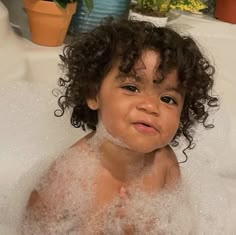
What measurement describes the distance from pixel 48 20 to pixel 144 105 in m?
0.64

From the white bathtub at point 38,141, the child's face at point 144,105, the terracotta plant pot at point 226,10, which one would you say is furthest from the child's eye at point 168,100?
the terracotta plant pot at point 226,10

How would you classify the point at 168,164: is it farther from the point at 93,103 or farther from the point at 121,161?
the point at 93,103

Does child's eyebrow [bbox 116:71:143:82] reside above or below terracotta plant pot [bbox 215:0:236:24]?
above

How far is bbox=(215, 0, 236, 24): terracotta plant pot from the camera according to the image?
179 centimetres

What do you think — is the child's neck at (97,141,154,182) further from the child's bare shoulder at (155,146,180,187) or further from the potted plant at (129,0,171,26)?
the potted plant at (129,0,171,26)

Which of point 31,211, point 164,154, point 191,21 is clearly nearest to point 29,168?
point 31,211

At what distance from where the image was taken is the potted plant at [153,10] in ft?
5.01

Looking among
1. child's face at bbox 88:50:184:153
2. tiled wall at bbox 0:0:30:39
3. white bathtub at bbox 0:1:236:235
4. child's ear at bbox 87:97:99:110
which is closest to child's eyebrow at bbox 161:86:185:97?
child's face at bbox 88:50:184:153

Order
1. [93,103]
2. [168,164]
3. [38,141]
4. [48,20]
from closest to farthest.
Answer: [93,103] < [168,164] < [38,141] < [48,20]

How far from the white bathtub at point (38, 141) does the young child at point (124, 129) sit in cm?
13

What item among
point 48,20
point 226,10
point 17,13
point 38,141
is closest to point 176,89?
point 38,141

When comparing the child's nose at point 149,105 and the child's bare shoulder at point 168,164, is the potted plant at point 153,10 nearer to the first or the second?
the child's bare shoulder at point 168,164

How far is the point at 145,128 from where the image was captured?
90 centimetres

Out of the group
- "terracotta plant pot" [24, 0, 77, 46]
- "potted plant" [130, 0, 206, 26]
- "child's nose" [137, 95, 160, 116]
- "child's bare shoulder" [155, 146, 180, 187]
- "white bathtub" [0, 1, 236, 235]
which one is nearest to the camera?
"child's nose" [137, 95, 160, 116]
